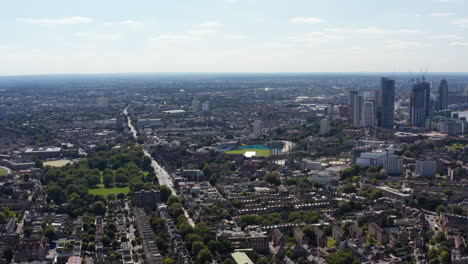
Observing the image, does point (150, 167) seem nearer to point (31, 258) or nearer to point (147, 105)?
point (31, 258)

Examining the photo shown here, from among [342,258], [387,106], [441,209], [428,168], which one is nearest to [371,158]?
[428,168]

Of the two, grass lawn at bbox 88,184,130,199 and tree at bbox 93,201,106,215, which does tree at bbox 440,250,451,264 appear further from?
grass lawn at bbox 88,184,130,199

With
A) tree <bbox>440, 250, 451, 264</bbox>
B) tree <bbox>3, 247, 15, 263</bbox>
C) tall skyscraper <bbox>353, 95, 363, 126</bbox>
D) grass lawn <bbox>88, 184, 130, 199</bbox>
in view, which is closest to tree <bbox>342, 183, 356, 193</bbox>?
tree <bbox>440, 250, 451, 264</bbox>

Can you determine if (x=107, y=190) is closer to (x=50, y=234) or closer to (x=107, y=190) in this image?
(x=107, y=190)

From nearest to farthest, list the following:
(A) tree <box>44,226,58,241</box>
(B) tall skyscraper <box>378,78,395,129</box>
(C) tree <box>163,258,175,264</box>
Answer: (C) tree <box>163,258,175,264</box> < (A) tree <box>44,226,58,241</box> < (B) tall skyscraper <box>378,78,395,129</box>

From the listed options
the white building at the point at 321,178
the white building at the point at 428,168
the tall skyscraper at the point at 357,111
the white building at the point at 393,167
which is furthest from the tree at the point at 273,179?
the tall skyscraper at the point at 357,111

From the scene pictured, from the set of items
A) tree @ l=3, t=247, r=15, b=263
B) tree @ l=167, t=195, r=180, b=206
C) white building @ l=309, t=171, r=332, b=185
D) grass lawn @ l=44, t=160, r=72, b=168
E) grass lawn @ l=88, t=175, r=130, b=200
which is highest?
tree @ l=167, t=195, r=180, b=206

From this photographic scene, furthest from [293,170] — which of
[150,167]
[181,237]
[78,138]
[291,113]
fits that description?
[291,113]
